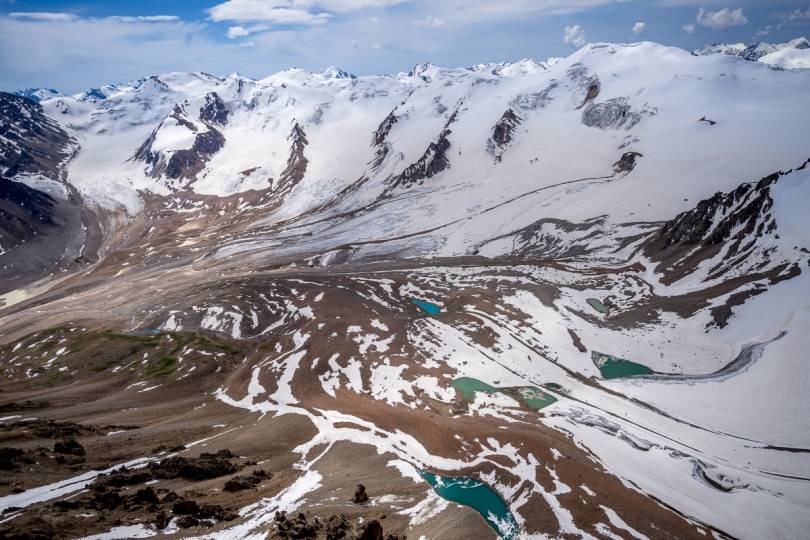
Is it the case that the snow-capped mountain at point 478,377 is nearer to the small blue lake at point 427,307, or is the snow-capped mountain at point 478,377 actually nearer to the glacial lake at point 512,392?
the glacial lake at point 512,392

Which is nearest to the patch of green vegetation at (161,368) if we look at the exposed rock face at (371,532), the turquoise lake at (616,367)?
the exposed rock face at (371,532)

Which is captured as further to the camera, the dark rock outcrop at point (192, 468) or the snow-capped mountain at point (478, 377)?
the snow-capped mountain at point (478, 377)

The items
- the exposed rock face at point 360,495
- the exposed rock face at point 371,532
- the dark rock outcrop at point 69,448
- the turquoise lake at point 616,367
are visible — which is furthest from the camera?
the turquoise lake at point 616,367

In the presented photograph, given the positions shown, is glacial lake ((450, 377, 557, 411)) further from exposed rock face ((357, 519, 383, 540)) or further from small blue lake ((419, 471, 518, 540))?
exposed rock face ((357, 519, 383, 540))

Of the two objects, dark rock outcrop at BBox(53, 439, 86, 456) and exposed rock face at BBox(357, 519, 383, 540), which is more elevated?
dark rock outcrop at BBox(53, 439, 86, 456)

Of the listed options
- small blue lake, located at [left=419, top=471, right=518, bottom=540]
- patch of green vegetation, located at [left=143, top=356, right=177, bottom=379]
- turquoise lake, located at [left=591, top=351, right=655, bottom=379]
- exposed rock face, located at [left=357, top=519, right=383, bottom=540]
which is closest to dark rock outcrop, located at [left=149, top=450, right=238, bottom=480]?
exposed rock face, located at [left=357, top=519, right=383, bottom=540]

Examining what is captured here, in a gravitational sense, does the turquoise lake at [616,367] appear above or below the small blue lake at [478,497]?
below
